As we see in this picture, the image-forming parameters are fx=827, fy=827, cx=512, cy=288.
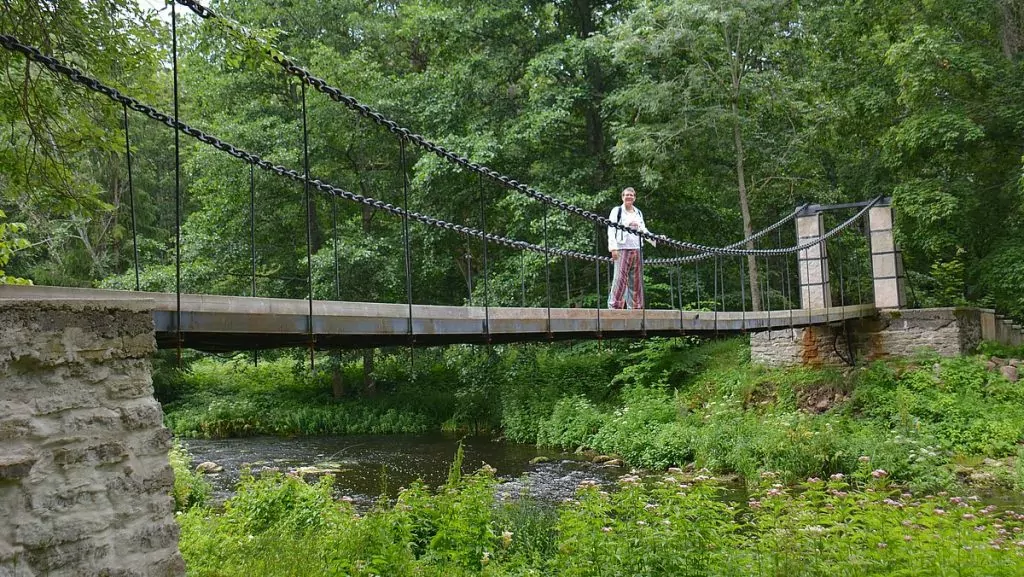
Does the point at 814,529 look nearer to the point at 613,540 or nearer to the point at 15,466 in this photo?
the point at 613,540

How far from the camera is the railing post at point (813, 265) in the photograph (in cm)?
1103

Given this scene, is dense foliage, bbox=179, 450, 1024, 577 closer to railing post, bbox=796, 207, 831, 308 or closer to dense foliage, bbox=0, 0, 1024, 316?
dense foliage, bbox=0, 0, 1024, 316

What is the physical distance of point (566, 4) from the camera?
1498cm

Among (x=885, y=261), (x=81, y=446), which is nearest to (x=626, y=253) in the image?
(x=81, y=446)

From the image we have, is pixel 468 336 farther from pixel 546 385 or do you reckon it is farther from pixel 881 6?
pixel 881 6

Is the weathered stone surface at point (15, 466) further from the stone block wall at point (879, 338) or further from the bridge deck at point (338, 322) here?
the stone block wall at point (879, 338)

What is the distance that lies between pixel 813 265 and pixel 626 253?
4.91m

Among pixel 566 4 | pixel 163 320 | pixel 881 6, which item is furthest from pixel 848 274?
pixel 163 320

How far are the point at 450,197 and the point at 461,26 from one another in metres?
2.88

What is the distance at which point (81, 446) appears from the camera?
252cm

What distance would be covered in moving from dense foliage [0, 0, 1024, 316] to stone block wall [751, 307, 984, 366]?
122 centimetres

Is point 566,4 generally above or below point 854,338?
above

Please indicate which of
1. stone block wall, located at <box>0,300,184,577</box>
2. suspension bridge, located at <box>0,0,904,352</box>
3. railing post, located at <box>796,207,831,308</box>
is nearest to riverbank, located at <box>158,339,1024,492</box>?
railing post, located at <box>796,207,831,308</box>

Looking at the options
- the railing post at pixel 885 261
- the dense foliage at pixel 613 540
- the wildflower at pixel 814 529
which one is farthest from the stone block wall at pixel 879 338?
Answer: the wildflower at pixel 814 529
